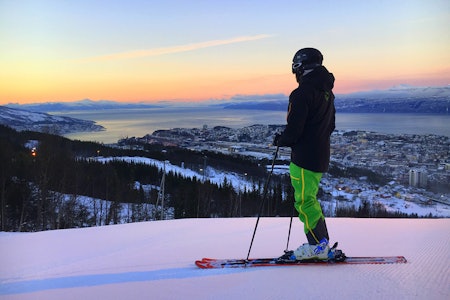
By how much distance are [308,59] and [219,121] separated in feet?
137

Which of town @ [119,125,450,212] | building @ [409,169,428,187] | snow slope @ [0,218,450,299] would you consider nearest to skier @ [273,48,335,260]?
snow slope @ [0,218,450,299]

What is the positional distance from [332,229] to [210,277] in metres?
2.51

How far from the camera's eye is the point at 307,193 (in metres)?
2.61

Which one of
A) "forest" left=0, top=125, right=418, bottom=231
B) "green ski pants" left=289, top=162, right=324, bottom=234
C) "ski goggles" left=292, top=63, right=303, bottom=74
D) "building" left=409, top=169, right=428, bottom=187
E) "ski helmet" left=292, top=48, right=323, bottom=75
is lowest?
"forest" left=0, top=125, right=418, bottom=231

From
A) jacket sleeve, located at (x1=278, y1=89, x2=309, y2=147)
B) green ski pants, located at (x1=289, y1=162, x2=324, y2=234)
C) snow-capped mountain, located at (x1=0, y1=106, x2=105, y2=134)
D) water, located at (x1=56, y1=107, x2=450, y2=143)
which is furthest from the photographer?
snow-capped mountain, located at (x1=0, y1=106, x2=105, y2=134)

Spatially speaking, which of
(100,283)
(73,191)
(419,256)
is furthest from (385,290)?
(73,191)

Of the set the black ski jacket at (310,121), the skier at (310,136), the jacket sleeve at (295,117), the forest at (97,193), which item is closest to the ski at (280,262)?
the skier at (310,136)

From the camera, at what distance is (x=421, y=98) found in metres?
12.0

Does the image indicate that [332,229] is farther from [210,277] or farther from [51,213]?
[51,213]

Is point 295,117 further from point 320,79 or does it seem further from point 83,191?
point 83,191

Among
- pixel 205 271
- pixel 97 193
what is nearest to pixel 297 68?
pixel 205 271

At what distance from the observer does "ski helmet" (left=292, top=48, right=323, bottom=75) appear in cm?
259

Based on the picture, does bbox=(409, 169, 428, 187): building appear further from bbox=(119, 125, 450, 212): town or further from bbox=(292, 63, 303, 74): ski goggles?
bbox=(292, 63, 303, 74): ski goggles

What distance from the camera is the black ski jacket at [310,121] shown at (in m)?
2.51
